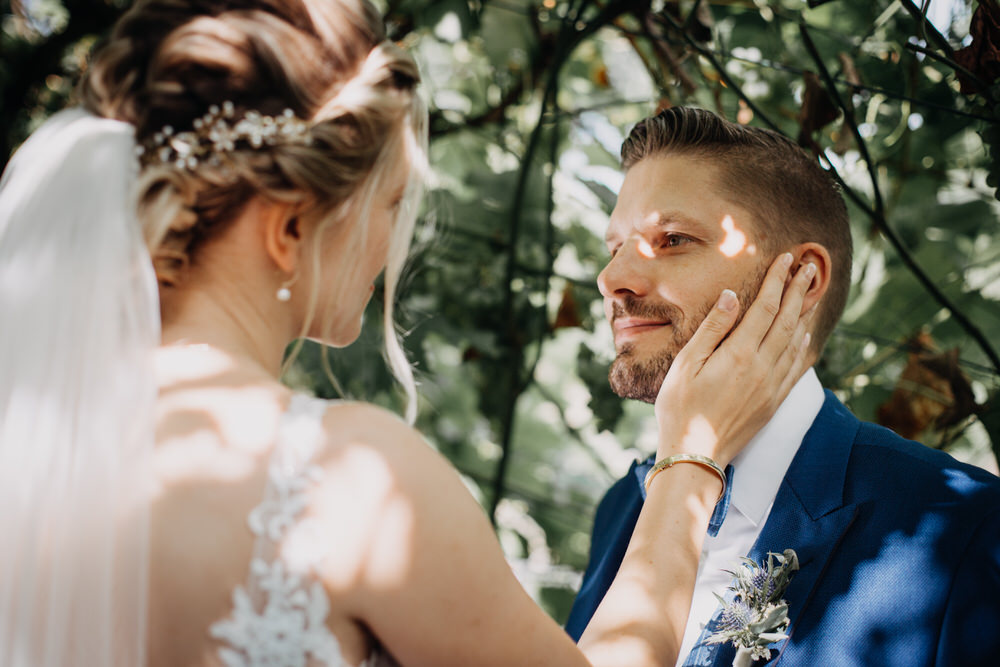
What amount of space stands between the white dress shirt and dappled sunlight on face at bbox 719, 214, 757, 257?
1.39ft

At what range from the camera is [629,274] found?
2398 mm

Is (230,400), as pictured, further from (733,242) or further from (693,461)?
(733,242)

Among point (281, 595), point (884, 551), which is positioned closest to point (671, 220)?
point (884, 551)

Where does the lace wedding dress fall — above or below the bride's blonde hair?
below

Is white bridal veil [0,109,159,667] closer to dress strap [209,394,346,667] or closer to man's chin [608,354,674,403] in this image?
dress strap [209,394,346,667]

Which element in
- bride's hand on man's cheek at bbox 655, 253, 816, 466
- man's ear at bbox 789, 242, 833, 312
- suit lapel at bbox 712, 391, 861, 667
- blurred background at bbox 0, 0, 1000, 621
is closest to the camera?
suit lapel at bbox 712, 391, 861, 667

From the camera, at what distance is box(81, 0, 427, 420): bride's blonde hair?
146cm

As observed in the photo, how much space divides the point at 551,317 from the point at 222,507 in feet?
8.79

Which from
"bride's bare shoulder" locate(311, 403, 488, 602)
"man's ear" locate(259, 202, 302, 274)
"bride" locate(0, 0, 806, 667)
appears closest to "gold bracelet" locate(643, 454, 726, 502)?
"bride" locate(0, 0, 806, 667)

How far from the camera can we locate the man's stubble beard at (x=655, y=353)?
2.33 m

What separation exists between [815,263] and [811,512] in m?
0.76

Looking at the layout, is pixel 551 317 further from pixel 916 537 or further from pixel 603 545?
pixel 916 537

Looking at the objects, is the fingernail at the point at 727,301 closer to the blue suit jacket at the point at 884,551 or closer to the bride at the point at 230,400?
the blue suit jacket at the point at 884,551

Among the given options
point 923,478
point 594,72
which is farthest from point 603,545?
point 594,72
